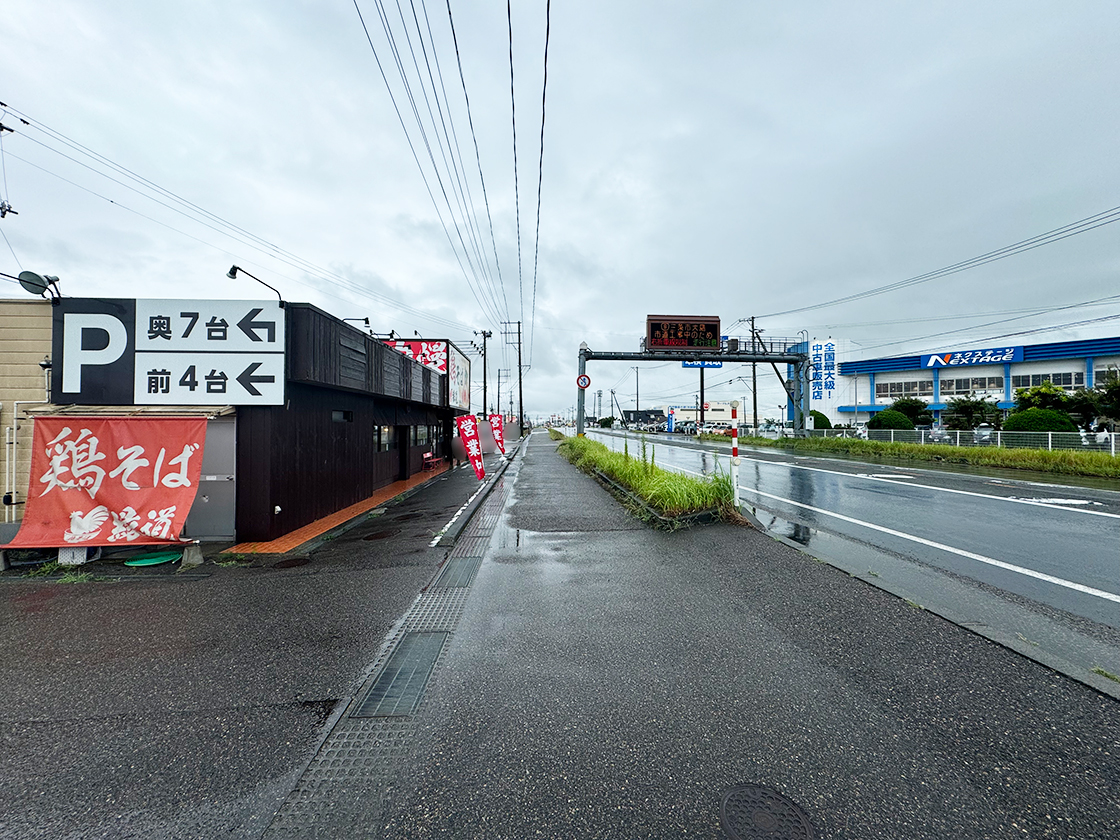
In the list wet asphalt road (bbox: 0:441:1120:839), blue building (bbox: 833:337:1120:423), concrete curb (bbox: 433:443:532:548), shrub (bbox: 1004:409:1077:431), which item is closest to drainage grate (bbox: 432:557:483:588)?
wet asphalt road (bbox: 0:441:1120:839)

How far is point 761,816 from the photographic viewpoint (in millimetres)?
1936

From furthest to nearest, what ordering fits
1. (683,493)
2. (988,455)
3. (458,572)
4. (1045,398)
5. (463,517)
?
(1045,398), (988,455), (463,517), (683,493), (458,572)

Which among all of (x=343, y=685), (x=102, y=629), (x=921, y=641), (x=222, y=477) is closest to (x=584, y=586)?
(x=343, y=685)

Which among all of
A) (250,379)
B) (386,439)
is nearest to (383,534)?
(250,379)

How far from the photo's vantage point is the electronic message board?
25188mm

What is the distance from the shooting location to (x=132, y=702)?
2.89 m

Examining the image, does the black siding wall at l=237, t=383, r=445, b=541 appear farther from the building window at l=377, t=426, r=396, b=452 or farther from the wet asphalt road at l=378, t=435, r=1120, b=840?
the wet asphalt road at l=378, t=435, r=1120, b=840

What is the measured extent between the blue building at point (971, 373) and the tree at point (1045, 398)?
11.2m

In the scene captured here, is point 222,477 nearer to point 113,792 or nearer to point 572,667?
point 113,792

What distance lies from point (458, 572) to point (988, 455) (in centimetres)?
Result: 2116

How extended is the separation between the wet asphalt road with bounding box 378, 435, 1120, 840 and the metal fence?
63.5ft

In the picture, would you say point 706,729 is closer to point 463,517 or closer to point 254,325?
point 463,517

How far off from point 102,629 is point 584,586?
4336 millimetres

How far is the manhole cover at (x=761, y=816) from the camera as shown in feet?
6.05
